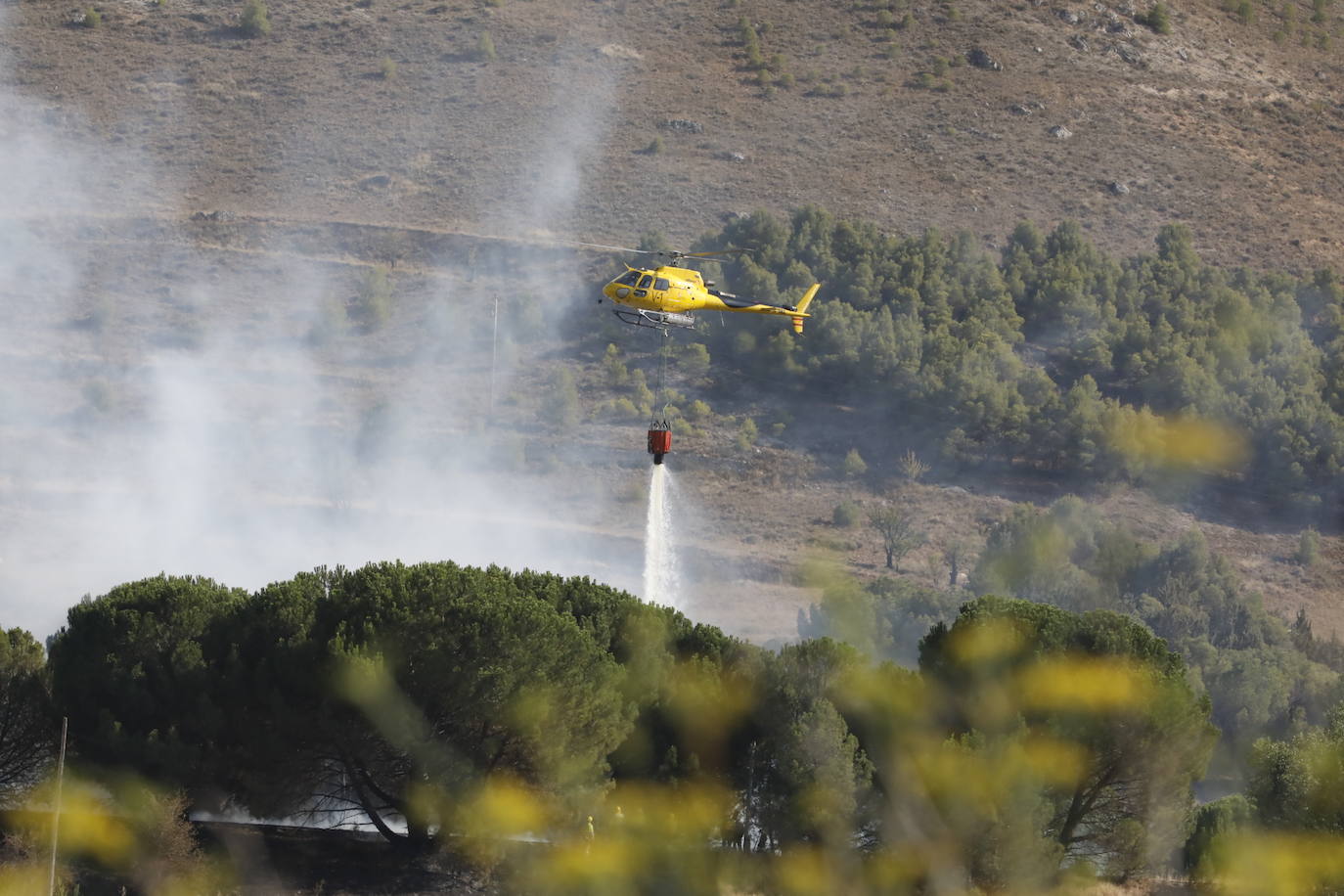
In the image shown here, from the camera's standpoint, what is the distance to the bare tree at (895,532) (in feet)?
247

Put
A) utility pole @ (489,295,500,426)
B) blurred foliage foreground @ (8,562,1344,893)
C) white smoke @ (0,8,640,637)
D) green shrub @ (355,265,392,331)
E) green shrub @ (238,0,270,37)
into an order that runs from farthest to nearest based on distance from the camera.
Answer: green shrub @ (238,0,270,37) → green shrub @ (355,265,392,331) → utility pole @ (489,295,500,426) → white smoke @ (0,8,640,637) → blurred foliage foreground @ (8,562,1344,893)

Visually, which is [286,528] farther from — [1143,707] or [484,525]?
[1143,707]

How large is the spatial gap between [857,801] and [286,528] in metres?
40.6

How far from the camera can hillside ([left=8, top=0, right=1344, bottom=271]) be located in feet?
318

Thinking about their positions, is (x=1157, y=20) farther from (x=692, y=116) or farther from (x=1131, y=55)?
(x=692, y=116)

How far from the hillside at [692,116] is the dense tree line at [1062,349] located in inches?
179

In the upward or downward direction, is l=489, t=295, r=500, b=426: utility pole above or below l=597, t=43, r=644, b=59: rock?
below

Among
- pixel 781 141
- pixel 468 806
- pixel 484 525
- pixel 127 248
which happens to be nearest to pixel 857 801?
pixel 468 806

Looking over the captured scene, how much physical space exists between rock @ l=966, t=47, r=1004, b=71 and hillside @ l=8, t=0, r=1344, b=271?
0.78 m

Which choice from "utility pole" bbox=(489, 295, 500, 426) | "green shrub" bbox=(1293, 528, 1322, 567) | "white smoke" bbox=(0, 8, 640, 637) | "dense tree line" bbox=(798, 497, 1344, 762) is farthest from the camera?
"utility pole" bbox=(489, 295, 500, 426)

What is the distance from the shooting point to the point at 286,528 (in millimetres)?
76375

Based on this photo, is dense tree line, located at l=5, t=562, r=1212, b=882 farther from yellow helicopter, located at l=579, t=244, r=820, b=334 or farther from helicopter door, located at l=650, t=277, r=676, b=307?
helicopter door, located at l=650, t=277, r=676, b=307

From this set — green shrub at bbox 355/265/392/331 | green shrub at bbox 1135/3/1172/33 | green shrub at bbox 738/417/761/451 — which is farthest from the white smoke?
green shrub at bbox 1135/3/1172/33

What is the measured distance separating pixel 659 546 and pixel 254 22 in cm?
4892
